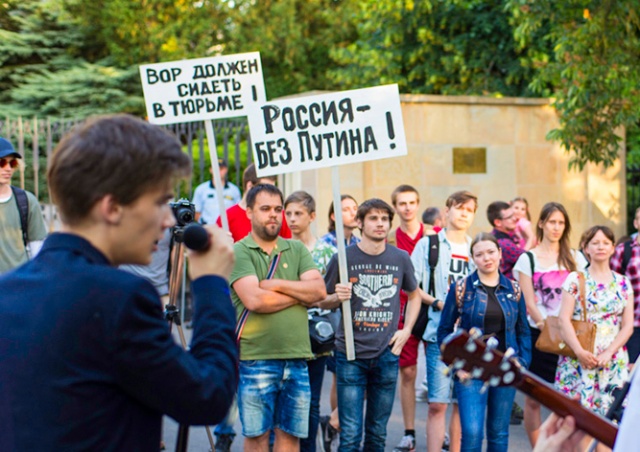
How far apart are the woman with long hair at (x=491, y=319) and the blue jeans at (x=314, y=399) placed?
0.91m

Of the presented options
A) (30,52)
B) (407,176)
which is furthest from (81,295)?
(30,52)

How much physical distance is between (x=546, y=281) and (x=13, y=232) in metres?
4.19

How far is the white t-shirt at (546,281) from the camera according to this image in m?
7.54

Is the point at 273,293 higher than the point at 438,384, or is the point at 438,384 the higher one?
the point at 273,293

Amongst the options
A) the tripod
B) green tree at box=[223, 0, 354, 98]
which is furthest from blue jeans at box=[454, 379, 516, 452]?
green tree at box=[223, 0, 354, 98]

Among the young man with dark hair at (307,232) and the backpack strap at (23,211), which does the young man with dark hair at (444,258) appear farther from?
the backpack strap at (23,211)

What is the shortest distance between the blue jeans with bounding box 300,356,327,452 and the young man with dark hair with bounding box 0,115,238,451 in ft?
15.0

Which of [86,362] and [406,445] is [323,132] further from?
[86,362]

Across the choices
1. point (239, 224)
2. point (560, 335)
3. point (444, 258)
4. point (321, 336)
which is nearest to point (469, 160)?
point (444, 258)

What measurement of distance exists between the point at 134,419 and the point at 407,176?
→ 12023 mm

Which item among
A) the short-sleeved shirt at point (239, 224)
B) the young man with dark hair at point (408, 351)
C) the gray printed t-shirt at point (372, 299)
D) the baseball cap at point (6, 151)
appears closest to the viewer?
the gray printed t-shirt at point (372, 299)

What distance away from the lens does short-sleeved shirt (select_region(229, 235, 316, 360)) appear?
589 centimetres

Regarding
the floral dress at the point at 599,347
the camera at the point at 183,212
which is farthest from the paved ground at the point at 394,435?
the camera at the point at 183,212

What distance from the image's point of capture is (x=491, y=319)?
6375mm
